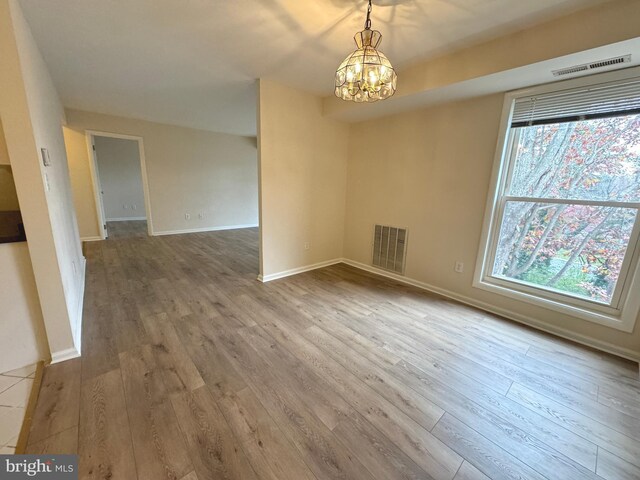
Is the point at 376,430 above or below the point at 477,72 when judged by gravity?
below

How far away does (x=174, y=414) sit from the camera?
1361 millimetres

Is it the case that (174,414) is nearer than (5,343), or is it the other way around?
(174,414)

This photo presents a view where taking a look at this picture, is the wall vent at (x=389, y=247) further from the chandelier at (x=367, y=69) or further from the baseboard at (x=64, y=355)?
the baseboard at (x=64, y=355)

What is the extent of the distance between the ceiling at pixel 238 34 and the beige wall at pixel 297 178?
0.30 metres

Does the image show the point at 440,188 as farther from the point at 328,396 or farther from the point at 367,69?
the point at 328,396

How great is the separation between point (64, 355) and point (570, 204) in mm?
4125

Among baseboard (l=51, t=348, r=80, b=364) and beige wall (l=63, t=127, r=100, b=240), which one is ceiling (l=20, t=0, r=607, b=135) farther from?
baseboard (l=51, t=348, r=80, b=364)

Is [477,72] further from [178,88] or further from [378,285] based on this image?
[178,88]

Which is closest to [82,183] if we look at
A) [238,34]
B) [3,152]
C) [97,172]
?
[97,172]

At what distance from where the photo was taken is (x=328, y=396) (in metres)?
1.52

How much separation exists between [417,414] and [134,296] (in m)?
2.91

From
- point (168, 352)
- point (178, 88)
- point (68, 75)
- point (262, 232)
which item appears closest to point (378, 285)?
point (262, 232)

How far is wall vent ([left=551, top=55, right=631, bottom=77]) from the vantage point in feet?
5.62

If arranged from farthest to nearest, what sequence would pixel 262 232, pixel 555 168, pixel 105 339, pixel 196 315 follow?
pixel 262 232
pixel 196 315
pixel 555 168
pixel 105 339
